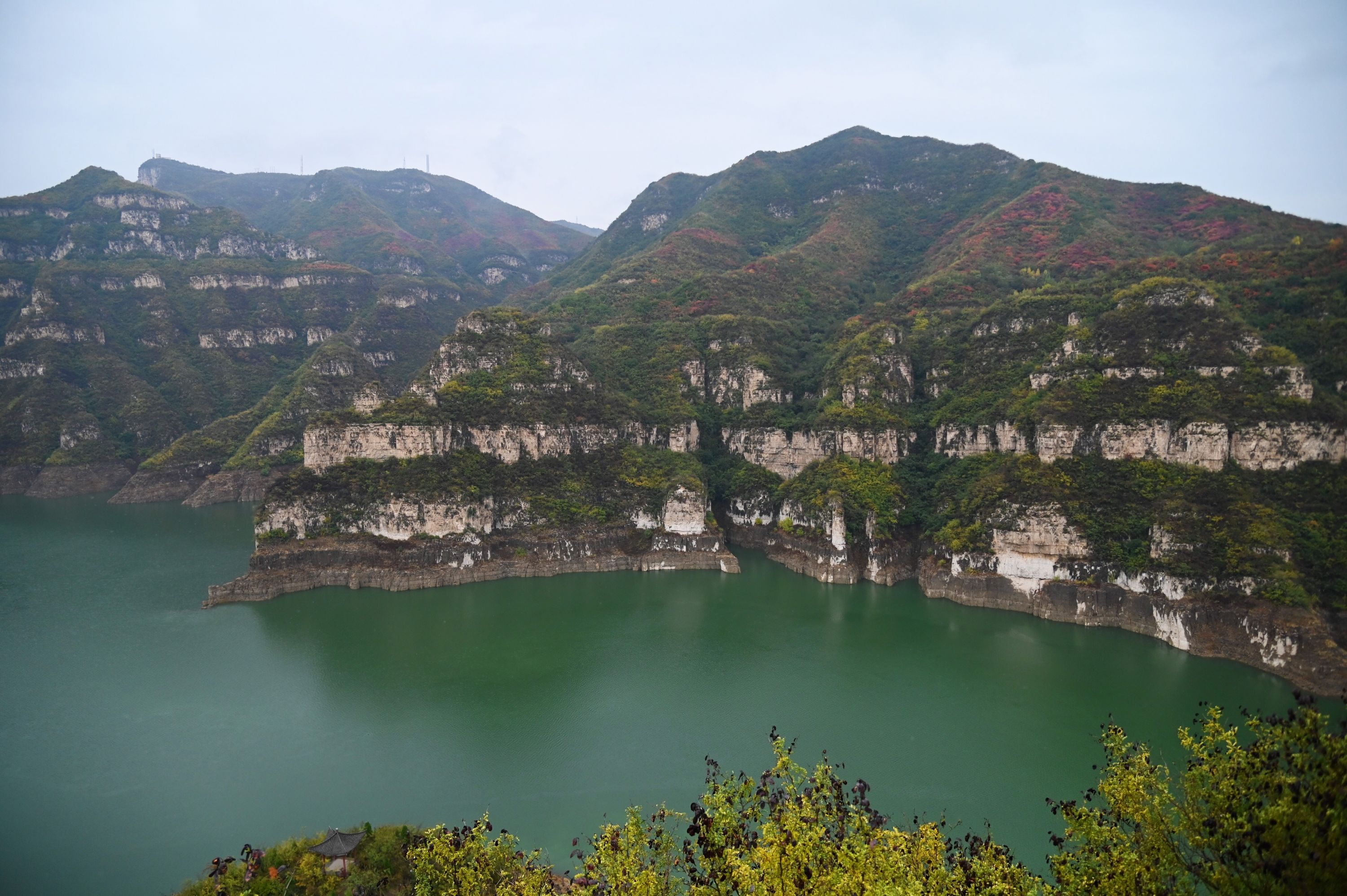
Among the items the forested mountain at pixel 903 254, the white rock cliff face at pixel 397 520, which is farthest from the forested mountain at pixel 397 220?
the white rock cliff face at pixel 397 520

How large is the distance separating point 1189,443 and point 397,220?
538 feet

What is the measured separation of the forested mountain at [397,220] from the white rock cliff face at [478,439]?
266ft

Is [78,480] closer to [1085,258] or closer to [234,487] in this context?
[234,487]

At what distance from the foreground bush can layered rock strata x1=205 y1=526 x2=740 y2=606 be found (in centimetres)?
2741

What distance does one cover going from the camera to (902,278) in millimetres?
79750

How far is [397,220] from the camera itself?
15662 centimetres

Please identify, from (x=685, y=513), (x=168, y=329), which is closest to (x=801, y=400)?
(x=685, y=513)

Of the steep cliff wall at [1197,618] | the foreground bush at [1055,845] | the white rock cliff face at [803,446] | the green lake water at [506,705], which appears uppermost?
the white rock cliff face at [803,446]

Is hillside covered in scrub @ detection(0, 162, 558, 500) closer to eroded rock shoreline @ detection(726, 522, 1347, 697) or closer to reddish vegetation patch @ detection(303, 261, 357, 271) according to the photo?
reddish vegetation patch @ detection(303, 261, 357, 271)

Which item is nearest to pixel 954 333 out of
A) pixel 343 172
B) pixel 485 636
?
pixel 485 636

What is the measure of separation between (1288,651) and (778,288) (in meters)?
55.5

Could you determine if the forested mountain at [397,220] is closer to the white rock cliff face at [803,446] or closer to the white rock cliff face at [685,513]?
the white rock cliff face at [803,446]

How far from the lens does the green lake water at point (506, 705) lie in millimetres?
20266

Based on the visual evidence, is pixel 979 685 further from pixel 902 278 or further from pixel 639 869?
pixel 902 278
